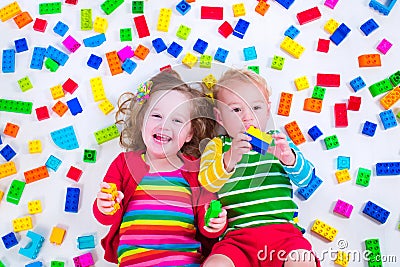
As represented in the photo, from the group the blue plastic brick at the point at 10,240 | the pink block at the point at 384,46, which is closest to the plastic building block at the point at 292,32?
the pink block at the point at 384,46

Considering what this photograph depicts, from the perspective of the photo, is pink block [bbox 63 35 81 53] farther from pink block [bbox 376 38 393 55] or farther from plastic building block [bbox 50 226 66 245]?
pink block [bbox 376 38 393 55]

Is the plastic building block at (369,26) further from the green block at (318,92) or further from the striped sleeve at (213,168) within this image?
the striped sleeve at (213,168)

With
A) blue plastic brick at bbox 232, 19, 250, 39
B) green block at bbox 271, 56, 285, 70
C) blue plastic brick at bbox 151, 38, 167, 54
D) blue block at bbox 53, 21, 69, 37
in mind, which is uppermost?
blue plastic brick at bbox 232, 19, 250, 39

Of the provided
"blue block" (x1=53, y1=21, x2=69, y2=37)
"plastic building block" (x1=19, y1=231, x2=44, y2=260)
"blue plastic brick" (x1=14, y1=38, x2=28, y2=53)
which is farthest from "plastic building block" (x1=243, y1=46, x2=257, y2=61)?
"plastic building block" (x1=19, y1=231, x2=44, y2=260)

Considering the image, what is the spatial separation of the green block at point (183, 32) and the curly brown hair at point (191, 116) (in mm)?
190

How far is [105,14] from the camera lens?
164cm

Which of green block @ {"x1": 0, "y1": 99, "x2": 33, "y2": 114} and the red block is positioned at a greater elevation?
the red block

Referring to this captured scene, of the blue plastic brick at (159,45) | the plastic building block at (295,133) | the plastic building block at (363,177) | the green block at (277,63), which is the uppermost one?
the blue plastic brick at (159,45)

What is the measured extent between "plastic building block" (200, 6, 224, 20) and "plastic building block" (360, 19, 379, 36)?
0.42 meters

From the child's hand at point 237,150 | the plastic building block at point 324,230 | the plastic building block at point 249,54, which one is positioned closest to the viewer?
the child's hand at point 237,150

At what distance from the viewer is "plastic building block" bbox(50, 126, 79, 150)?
5.12ft

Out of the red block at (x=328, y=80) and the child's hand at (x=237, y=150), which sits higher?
the red block at (x=328, y=80)

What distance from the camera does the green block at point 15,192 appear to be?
1.54 m

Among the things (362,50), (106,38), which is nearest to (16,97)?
(106,38)
